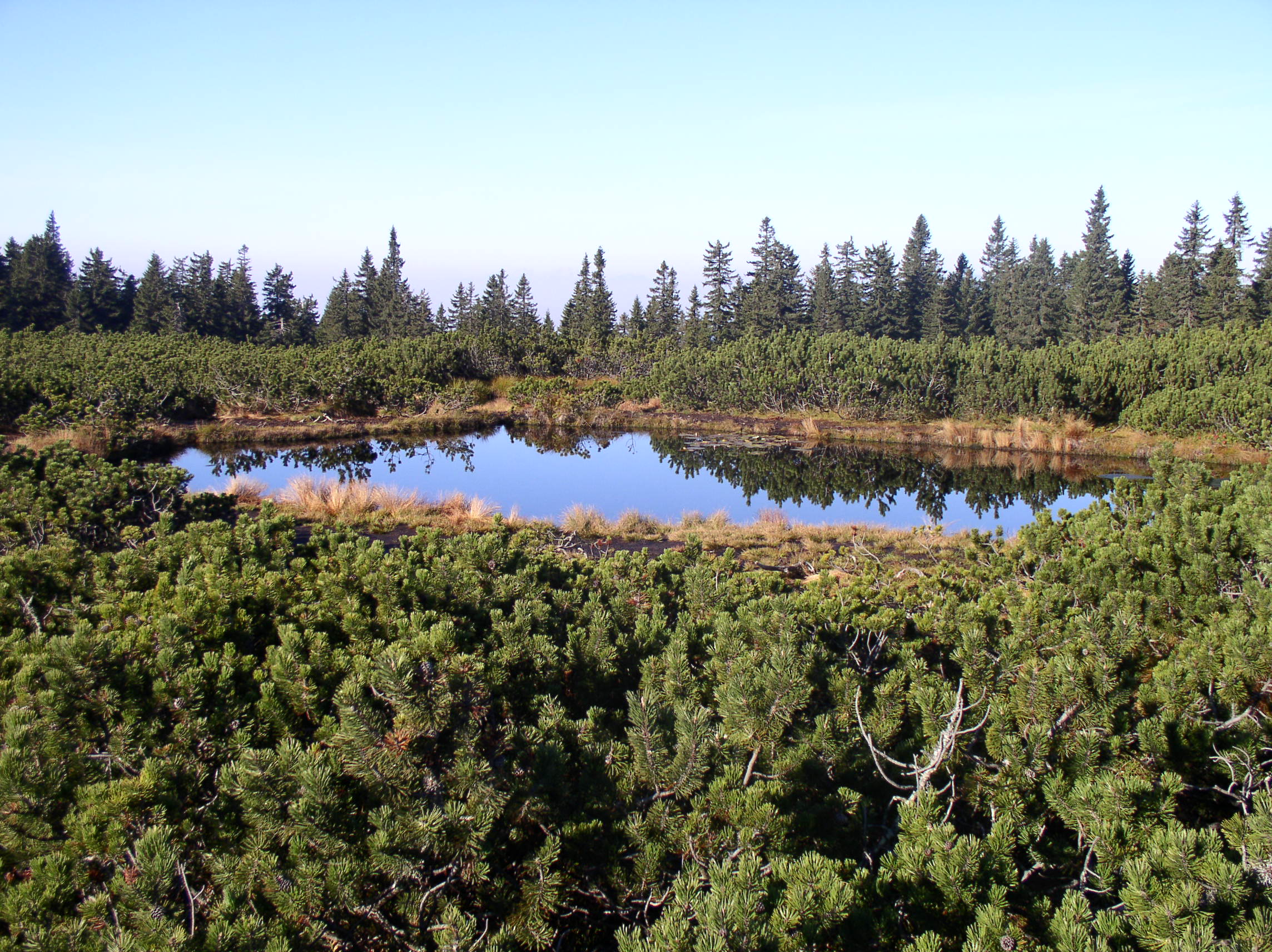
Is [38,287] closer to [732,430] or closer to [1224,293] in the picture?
[732,430]

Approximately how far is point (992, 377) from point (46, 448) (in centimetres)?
3019

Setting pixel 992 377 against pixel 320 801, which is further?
pixel 992 377

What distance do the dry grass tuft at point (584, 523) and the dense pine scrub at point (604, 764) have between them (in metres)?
8.93

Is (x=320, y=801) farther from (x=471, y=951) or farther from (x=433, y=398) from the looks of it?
(x=433, y=398)

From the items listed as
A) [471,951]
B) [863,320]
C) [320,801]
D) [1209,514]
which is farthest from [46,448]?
[863,320]

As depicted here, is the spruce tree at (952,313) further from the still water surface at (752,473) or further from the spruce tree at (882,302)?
the still water surface at (752,473)

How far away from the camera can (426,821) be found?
87.1 inches

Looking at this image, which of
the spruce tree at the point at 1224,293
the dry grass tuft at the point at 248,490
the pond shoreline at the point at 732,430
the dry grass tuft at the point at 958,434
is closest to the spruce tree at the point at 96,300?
the pond shoreline at the point at 732,430

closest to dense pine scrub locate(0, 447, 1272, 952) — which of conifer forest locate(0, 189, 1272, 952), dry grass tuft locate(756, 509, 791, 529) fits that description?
conifer forest locate(0, 189, 1272, 952)

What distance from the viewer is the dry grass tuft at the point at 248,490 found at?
14.3m

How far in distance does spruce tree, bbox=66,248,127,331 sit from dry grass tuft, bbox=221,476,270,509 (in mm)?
39503

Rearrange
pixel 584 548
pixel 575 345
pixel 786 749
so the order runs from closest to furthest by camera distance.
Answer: pixel 786 749, pixel 584 548, pixel 575 345

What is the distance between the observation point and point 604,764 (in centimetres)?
271

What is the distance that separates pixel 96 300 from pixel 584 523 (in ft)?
167
